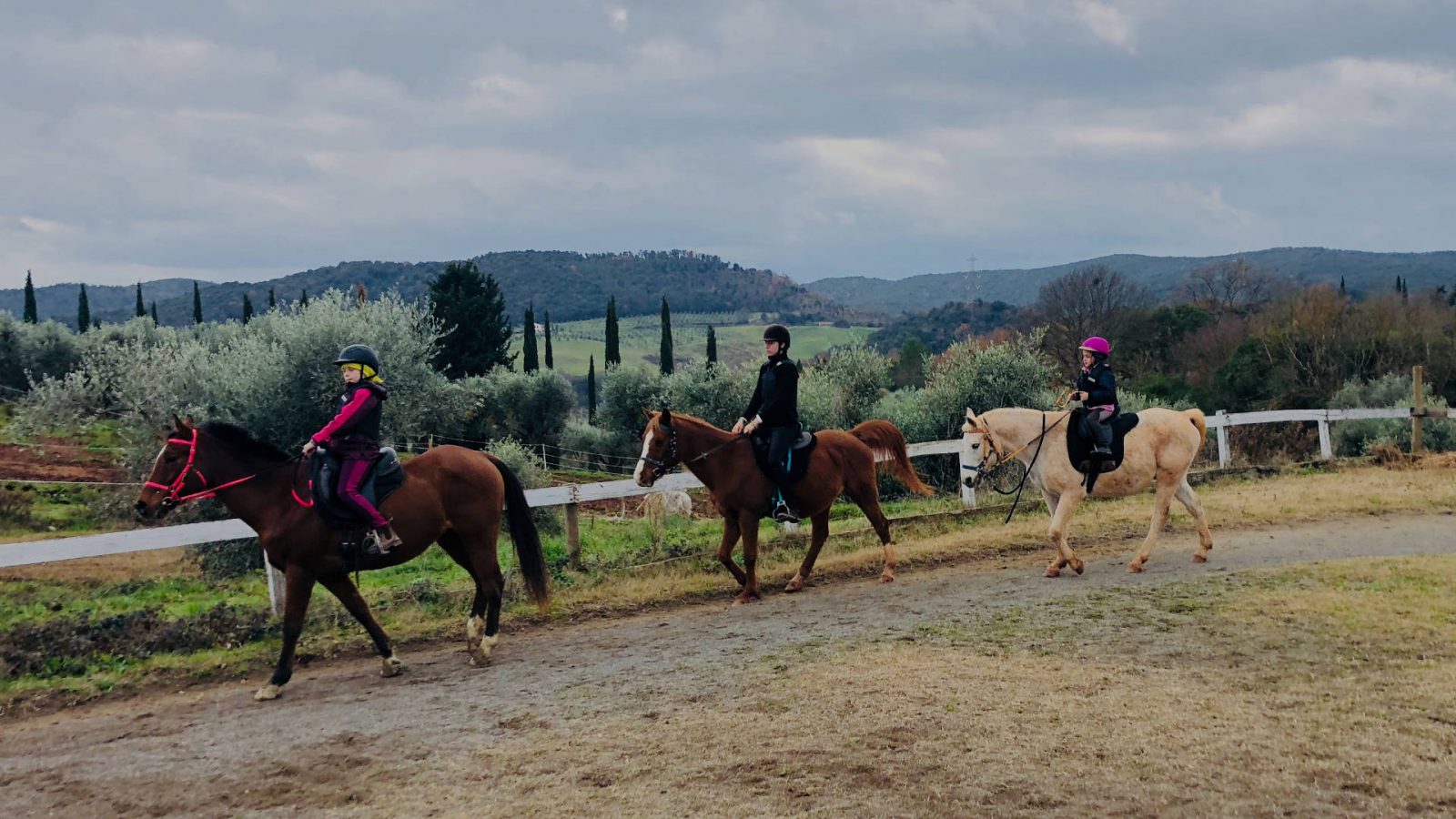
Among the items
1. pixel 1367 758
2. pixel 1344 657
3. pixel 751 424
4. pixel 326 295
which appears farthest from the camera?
pixel 326 295

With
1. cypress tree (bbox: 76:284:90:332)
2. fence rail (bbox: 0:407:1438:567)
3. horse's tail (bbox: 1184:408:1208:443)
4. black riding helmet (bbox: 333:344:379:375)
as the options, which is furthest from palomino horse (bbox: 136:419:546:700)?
cypress tree (bbox: 76:284:90:332)

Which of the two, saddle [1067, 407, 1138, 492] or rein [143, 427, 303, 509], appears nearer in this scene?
rein [143, 427, 303, 509]

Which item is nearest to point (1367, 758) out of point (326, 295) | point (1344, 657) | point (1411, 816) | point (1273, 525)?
point (1411, 816)

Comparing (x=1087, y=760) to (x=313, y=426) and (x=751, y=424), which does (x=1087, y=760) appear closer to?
(x=751, y=424)

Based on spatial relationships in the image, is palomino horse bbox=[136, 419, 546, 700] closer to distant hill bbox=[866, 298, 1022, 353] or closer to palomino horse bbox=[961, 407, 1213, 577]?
palomino horse bbox=[961, 407, 1213, 577]

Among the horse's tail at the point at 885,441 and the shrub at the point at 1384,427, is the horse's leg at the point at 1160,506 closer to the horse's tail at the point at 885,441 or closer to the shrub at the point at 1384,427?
the horse's tail at the point at 885,441

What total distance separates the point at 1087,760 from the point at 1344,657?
316 cm

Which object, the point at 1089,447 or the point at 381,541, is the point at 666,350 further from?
the point at 381,541

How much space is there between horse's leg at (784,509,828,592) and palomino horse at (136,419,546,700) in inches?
142

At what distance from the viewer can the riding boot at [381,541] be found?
27.4 ft

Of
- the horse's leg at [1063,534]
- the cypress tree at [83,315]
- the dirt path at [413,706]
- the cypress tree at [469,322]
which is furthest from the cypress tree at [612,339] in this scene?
the dirt path at [413,706]

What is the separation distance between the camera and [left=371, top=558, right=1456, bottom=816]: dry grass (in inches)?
205

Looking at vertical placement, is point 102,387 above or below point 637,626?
above

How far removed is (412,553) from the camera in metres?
8.73
